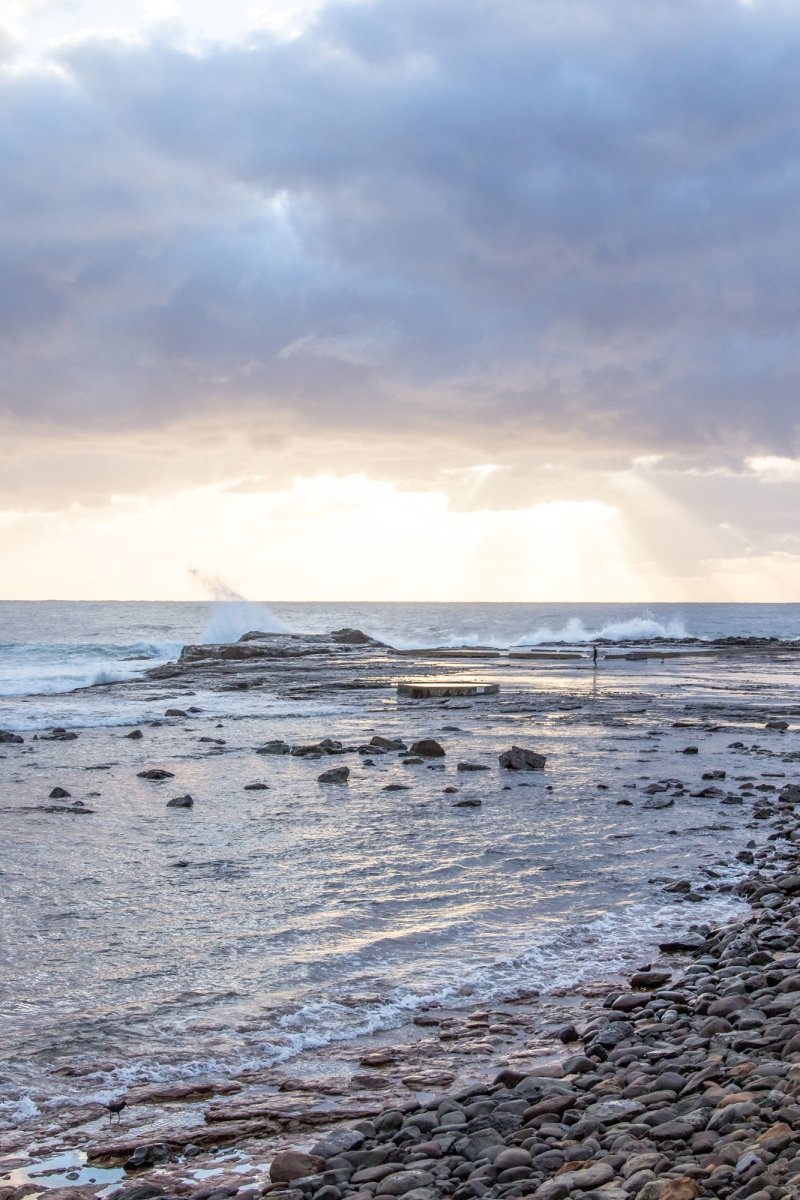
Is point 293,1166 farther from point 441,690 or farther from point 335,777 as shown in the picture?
point 441,690

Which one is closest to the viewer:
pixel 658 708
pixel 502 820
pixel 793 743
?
pixel 502 820

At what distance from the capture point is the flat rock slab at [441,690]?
38250 mm

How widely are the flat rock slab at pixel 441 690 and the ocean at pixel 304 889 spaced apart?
34.2 ft

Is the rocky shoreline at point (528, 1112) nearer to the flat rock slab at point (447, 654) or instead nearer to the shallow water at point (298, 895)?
the shallow water at point (298, 895)

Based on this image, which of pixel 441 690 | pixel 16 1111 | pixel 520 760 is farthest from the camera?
pixel 441 690

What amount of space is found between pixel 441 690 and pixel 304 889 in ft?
89.7

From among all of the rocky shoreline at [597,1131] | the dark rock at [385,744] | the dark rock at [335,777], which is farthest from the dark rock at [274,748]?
the rocky shoreline at [597,1131]

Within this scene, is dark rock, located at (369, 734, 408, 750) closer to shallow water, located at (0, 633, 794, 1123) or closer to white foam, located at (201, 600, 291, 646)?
shallow water, located at (0, 633, 794, 1123)

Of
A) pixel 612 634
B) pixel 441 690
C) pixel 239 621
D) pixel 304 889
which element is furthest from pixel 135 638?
pixel 304 889

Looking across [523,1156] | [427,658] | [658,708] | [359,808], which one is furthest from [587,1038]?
[427,658]

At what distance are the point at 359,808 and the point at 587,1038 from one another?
9.41 meters

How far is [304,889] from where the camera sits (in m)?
11.4

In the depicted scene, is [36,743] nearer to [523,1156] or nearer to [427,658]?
[523,1156]

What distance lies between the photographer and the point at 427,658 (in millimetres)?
65500
